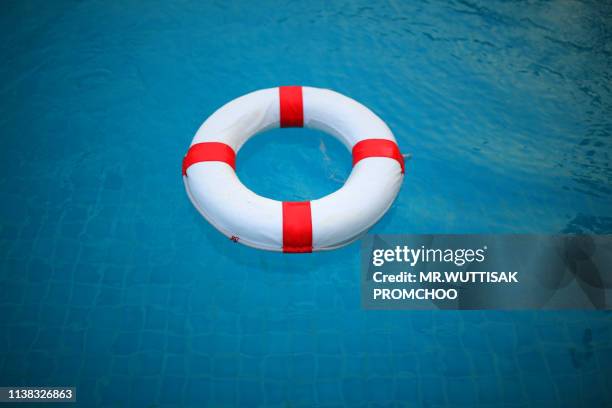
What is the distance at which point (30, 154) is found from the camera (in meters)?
2.78

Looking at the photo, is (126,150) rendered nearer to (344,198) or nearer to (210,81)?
(210,81)

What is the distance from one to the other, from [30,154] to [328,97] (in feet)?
5.51

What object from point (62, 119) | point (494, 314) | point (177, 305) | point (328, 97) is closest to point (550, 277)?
point (494, 314)

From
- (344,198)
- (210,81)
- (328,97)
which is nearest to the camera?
(344,198)

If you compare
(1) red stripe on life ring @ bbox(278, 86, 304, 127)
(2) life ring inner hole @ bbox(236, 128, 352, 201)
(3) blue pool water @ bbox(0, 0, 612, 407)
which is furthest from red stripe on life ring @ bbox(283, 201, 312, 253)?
(1) red stripe on life ring @ bbox(278, 86, 304, 127)

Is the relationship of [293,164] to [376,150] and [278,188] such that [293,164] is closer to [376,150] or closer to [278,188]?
[278,188]

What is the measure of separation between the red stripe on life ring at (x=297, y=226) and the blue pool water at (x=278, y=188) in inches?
9.3

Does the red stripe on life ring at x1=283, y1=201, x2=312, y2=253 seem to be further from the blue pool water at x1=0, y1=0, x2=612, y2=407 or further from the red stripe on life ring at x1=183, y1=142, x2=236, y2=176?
the red stripe on life ring at x1=183, y1=142, x2=236, y2=176

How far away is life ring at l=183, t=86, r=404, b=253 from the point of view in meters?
2.24

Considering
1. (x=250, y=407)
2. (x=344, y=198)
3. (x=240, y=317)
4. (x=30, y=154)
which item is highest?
(x=30, y=154)

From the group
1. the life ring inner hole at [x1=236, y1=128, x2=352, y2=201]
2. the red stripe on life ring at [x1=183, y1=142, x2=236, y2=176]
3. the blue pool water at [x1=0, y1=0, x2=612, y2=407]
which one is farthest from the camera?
the life ring inner hole at [x1=236, y1=128, x2=352, y2=201]

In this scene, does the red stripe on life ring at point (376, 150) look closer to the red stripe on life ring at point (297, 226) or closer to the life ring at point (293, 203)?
the life ring at point (293, 203)

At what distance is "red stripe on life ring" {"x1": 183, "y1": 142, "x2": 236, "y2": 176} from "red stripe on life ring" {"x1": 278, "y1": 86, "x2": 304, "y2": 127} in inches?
16.0

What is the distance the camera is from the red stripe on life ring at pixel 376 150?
8.01 ft
